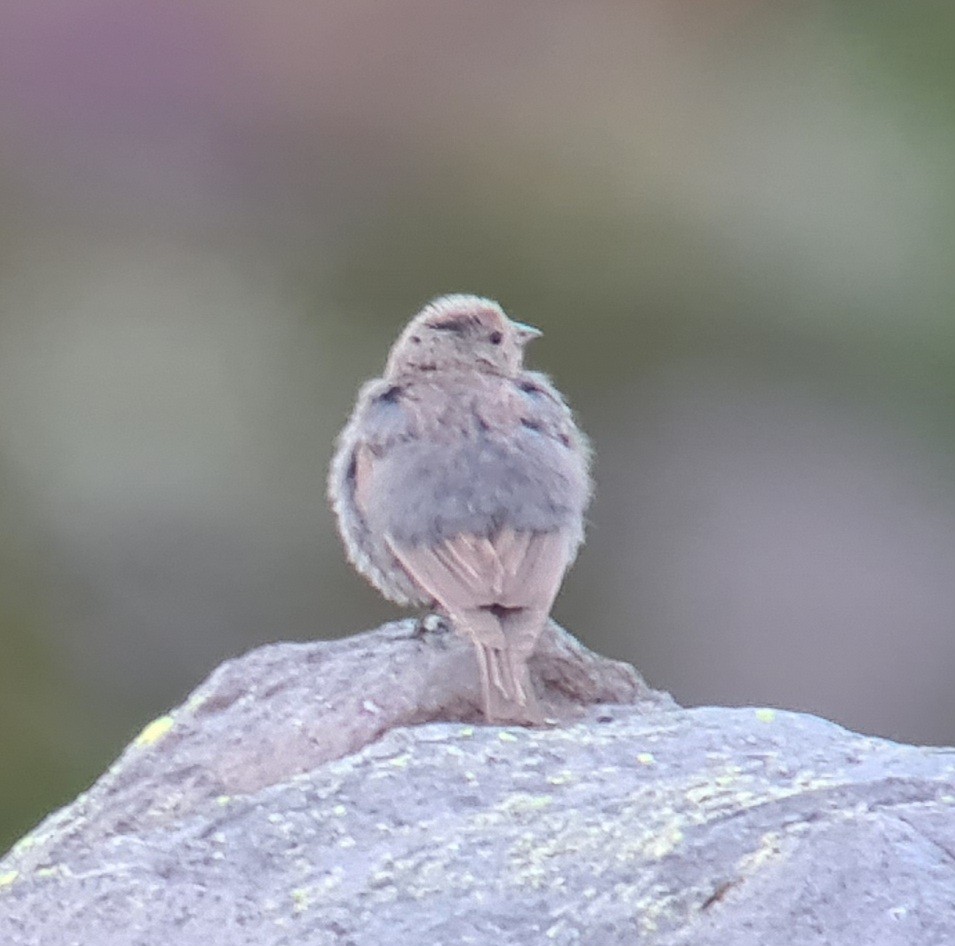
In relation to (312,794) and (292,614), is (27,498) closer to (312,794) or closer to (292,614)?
(292,614)

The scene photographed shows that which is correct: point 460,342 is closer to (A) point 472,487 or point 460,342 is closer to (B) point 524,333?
(B) point 524,333

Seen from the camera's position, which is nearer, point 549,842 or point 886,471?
point 549,842

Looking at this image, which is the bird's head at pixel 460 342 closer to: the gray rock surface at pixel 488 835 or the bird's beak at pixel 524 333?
the bird's beak at pixel 524 333

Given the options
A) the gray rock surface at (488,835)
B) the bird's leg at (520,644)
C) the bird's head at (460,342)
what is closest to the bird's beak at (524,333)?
the bird's head at (460,342)

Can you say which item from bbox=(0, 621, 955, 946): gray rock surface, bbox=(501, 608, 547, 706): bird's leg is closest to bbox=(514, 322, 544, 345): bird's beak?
bbox=(501, 608, 547, 706): bird's leg

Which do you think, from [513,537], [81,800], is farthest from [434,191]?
[81,800]

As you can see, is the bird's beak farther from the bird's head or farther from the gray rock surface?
the gray rock surface
